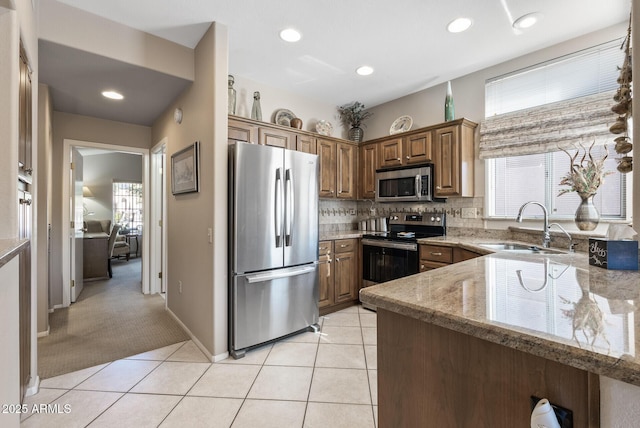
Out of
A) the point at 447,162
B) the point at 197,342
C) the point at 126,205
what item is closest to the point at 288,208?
the point at 197,342

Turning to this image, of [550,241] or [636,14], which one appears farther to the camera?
[550,241]

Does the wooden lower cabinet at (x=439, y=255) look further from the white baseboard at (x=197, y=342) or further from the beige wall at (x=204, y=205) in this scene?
the white baseboard at (x=197, y=342)

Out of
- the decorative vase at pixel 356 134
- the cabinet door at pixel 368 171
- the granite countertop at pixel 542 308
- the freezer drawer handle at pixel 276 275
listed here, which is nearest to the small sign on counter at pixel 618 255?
the granite countertop at pixel 542 308

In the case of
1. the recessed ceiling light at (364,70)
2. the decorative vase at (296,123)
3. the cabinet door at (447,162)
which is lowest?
the cabinet door at (447,162)

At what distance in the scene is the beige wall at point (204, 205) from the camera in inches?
93.6

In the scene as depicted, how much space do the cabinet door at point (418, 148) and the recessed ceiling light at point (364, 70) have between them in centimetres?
89

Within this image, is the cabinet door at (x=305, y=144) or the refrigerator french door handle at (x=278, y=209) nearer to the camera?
the refrigerator french door handle at (x=278, y=209)

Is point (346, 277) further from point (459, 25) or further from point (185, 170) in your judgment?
point (459, 25)

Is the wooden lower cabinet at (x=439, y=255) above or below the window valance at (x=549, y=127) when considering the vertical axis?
below

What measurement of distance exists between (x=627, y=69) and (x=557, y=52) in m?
1.85

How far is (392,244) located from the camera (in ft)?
11.0

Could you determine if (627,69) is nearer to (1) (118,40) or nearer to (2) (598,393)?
(2) (598,393)

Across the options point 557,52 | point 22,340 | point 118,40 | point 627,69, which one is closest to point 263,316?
point 22,340

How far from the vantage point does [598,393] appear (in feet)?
1.95
